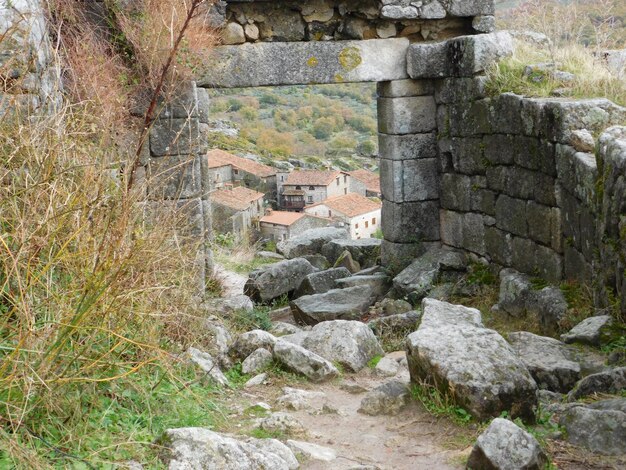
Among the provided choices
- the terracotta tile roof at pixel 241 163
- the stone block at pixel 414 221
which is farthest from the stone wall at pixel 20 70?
the terracotta tile roof at pixel 241 163

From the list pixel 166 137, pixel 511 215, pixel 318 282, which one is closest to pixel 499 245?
pixel 511 215

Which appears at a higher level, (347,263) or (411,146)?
(411,146)

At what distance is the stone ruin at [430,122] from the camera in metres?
6.96

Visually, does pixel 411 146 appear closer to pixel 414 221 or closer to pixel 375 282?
pixel 414 221

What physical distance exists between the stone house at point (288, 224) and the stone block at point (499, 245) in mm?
16057

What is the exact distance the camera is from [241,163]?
98.8 ft

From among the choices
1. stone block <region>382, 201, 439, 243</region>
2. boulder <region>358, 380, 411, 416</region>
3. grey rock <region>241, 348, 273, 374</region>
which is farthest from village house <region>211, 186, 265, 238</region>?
boulder <region>358, 380, 411, 416</region>

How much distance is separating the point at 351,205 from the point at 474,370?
69.8ft

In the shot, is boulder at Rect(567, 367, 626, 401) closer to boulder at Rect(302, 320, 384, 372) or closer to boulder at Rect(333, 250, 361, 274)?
boulder at Rect(302, 320, 384, 372)

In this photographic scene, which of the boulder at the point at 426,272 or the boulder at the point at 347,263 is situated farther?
the boulder at the point at 347,263

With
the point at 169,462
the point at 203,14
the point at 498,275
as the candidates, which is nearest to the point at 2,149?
the point at 169,462

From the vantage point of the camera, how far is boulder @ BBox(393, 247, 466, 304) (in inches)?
336

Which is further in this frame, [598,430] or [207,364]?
[207,364]

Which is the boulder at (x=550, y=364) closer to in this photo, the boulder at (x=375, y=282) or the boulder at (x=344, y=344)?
the boulder at (x=344, y=344)
